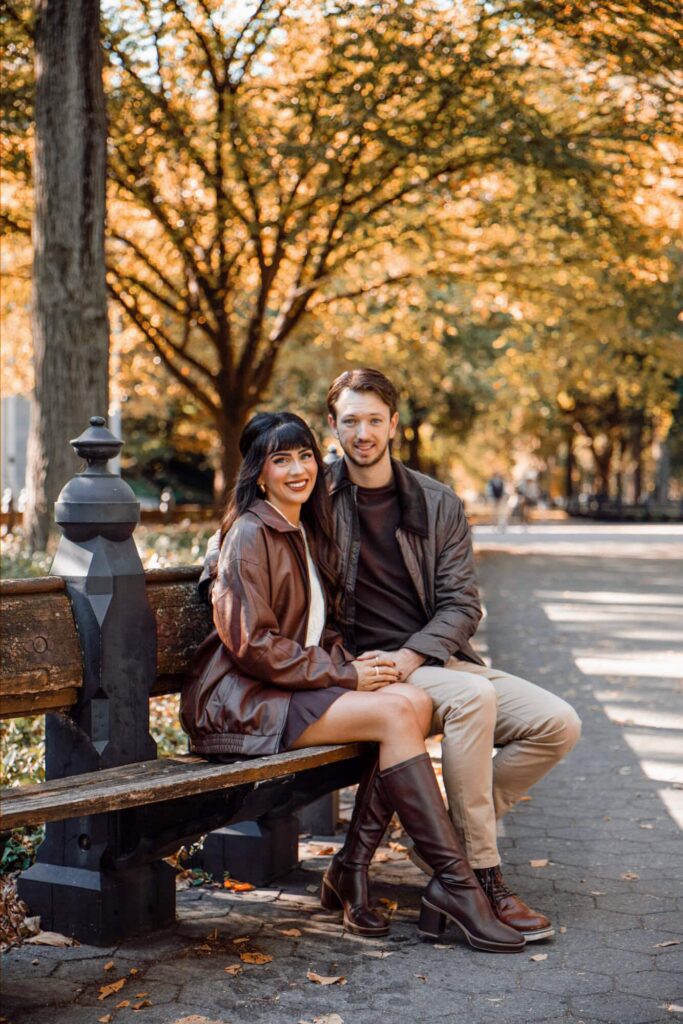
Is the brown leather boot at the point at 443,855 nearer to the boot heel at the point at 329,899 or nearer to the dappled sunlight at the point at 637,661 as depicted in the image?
the boot heel at the point at 329,899

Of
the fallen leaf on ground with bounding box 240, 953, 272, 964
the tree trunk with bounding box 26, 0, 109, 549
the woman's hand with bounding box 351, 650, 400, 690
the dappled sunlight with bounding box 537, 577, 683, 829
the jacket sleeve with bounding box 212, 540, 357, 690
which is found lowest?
the dappled sunlight with bounding box 537, 577, 683, 829

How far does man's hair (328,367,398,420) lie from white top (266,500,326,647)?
0.59 meters

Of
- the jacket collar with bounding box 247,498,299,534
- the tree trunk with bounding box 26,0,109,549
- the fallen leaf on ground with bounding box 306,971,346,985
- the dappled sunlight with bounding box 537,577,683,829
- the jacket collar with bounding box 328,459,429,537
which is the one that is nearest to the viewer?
the fallen leaf on ground with bounding box 306,971,346,985

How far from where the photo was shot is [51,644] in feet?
13.2

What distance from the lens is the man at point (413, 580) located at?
463 cm

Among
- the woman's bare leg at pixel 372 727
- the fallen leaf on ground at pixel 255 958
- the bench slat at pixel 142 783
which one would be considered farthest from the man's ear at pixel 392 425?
the fallen leaf on ground at pixel 255 958

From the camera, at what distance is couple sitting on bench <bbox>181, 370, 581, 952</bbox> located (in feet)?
13.6

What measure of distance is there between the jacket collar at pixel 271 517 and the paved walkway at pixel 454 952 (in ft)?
4.54

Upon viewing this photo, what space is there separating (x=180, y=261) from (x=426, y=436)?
26392 millimetres

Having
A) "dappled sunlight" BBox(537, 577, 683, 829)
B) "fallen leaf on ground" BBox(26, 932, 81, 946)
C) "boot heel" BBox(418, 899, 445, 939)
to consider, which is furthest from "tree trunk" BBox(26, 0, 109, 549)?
"boot heel" BBox(418, 899, 445, 939)

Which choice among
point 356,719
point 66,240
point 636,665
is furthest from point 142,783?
point 636,665

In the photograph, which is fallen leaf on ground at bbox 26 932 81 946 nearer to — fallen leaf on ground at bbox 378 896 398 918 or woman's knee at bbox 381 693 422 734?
fallen leaf on ground at bbox 378 896 398 918

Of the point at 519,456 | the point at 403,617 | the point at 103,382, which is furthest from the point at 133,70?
the point at 519,456

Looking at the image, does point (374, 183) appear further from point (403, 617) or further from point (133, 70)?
point (403, 617)
